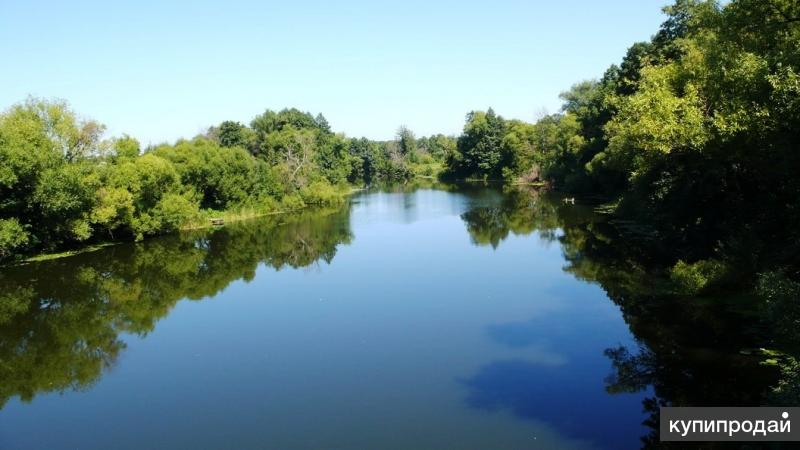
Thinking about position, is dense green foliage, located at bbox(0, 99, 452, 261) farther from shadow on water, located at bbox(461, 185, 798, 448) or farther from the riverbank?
shadow on water, located at bbox(461, 185, 798, 448)

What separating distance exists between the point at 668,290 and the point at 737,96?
867 cm

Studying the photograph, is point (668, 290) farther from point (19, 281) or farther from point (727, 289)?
point (19, 281)

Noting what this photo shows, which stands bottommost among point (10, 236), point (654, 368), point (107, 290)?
point (654, 368)

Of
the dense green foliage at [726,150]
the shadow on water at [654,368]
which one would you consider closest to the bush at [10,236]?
the shadow on water at [654,368]

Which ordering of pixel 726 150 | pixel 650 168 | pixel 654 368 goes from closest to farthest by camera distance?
pixel 654 368 < pixel 726 150 < pixel 650 168

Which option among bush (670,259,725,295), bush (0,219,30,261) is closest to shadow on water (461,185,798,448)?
bush (670,259,725,295)

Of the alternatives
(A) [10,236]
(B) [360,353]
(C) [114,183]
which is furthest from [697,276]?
(C) [114,183]

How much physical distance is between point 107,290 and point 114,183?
53.6 ft

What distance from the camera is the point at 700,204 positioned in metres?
25.4

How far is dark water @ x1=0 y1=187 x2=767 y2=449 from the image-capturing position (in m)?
14.0

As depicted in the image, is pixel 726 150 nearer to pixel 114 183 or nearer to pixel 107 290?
pixel 107 290

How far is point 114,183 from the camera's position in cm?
4316

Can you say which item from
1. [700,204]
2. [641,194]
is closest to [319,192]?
[641,194]

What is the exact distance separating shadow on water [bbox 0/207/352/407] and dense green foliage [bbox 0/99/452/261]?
2.45 meters
